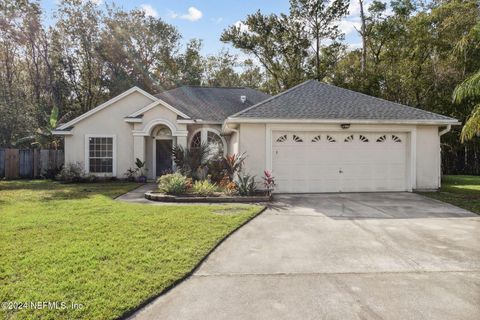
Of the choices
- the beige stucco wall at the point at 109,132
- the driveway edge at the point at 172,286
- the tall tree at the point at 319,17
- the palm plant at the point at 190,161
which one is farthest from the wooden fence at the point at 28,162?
the tall tree at the point at 319,17

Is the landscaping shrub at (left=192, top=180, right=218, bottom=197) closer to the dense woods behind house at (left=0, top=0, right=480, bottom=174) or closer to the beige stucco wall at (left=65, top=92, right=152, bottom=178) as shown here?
the beige stucco wall at (left=65, top=92, right=152, bottom=178)

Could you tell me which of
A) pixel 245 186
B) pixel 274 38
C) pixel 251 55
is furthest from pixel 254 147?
pixel 251 55

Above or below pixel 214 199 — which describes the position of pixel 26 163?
above

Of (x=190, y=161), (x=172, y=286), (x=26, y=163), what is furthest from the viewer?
(x=26, y=163)

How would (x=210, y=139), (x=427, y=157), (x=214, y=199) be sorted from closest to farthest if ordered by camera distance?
(x=214, y=199) → (x=427, y=157) → (x=210, y=139)

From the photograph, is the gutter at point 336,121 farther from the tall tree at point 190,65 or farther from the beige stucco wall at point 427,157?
the tall tree at point 190,65

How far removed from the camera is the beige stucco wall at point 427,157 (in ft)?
42.0

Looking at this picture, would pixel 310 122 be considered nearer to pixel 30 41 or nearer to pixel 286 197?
pixel 286 197

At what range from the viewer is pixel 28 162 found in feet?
61.0

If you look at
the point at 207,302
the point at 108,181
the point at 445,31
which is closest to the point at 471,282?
the point at 207,302

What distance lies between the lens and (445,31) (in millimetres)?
21969

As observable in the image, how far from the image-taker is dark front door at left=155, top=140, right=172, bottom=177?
1764cm

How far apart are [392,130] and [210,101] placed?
10740mm

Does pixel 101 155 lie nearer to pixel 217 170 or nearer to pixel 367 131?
pixel 217 170
